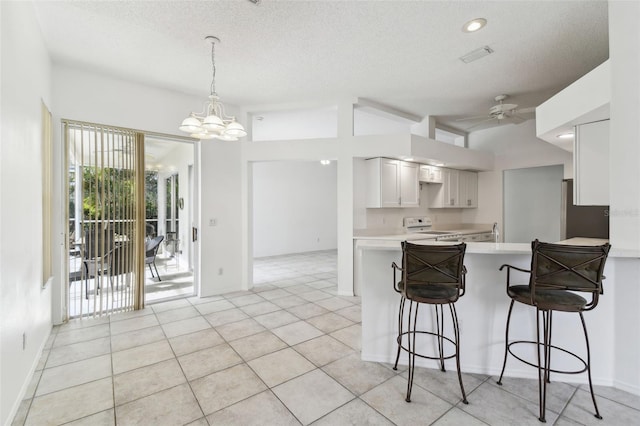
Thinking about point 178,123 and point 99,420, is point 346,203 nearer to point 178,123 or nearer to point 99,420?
point 178,123

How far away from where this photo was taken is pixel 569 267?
1871 mm

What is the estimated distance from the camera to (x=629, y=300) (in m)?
2.16

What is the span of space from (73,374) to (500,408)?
3.35 meters

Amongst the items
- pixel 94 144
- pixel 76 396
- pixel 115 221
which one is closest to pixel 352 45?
pixel 94 144

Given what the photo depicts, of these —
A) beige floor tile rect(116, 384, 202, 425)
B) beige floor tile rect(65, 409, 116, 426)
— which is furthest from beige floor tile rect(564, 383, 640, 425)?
beige floor tile rect(65, 409, 116, 426)

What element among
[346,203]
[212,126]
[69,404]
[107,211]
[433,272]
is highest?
[212,126]

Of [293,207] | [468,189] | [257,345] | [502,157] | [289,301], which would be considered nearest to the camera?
[257,345]

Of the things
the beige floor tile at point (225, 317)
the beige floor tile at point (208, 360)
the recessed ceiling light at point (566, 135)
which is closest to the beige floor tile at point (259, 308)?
the beige floor tile at point (225, 317)

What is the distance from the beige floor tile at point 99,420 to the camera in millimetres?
1859

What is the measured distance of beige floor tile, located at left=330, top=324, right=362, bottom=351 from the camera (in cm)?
294

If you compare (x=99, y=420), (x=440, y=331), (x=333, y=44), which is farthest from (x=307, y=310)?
(x=333, y=44)

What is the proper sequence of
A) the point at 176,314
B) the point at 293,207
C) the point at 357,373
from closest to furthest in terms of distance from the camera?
the point at 357,373 → the point at 176,314 → the point at 293,207

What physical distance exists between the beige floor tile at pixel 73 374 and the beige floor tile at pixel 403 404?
2221mm

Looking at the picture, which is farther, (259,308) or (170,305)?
(170,305)
